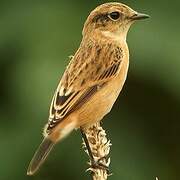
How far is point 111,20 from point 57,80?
0.79 meters

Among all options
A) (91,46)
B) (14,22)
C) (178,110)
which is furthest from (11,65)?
(178,110)

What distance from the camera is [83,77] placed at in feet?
27.2

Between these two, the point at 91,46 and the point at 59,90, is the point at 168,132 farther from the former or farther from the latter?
the point at 59,90

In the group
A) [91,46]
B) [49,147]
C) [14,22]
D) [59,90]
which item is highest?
[14,22]

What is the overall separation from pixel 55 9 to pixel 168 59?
127 centimetres

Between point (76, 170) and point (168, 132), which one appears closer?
point (76, 170)

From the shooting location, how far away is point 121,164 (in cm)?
964

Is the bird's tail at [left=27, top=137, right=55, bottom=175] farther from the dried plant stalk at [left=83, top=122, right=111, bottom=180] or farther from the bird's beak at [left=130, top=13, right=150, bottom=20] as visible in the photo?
the bird's beak at [left=130, top=13, right=150, bottom=20]

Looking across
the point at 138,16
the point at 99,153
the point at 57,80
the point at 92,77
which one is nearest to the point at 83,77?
the point at 92,77

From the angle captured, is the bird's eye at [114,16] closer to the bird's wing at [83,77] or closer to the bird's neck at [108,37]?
the bird's neck at [108,37]

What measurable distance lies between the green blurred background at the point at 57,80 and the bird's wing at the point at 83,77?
2.24 ft

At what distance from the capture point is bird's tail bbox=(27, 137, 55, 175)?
719 centimetres

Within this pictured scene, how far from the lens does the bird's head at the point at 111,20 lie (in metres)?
8.83

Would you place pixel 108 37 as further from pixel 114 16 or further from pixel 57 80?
pixel 57 80
